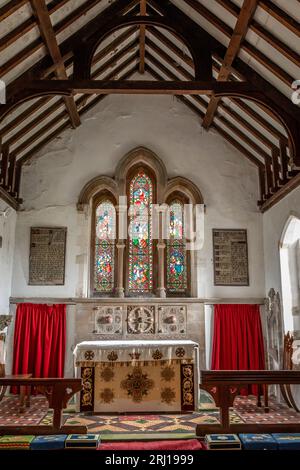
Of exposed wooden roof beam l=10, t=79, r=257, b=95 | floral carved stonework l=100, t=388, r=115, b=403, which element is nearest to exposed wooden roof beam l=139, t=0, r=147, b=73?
exposed wooden roof beam l=10, t=79, r=257, b=95

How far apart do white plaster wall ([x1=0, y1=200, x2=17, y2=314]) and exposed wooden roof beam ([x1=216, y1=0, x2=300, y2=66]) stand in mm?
4501

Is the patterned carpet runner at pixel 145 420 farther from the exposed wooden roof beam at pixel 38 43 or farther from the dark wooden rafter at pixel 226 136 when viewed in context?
the exposed wooden roof beam at pixel 38 43

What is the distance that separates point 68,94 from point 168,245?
360cm

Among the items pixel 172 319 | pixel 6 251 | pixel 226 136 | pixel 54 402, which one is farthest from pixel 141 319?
pixel 226 136

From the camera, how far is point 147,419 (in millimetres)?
5816

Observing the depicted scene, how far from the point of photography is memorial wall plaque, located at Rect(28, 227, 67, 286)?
26.3ft

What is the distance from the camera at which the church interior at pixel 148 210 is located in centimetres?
595

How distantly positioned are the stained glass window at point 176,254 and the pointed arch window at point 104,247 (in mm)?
1066

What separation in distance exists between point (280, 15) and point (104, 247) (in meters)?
4.95

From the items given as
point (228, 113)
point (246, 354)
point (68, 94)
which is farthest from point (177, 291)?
point (68, 94)

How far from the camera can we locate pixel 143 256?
8484mm

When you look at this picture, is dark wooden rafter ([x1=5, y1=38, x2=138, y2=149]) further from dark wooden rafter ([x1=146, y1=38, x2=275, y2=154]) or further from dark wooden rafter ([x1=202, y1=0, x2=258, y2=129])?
dark wooden rafter ([x1=202, y1=0, x2=258, y2=129])

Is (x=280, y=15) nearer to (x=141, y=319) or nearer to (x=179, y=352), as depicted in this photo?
(x=179, y=352)

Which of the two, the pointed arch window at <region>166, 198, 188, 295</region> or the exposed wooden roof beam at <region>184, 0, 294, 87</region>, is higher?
the exposed wooden roof beam at <region>184, 0, 294, 87</region>
